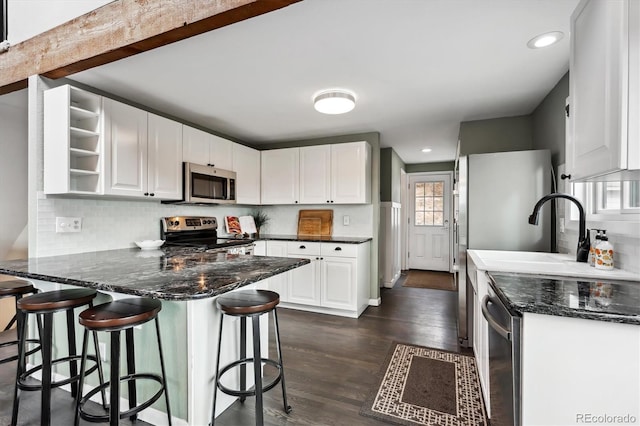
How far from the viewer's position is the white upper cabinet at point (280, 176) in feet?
13.9

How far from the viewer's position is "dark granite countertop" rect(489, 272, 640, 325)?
992mm

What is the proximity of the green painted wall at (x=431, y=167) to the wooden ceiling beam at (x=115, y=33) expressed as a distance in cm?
545

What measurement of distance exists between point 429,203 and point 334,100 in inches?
171

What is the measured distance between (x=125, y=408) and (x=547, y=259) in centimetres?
282

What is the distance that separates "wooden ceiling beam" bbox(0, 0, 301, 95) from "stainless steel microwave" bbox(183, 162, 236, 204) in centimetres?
128

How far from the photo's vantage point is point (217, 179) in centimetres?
361

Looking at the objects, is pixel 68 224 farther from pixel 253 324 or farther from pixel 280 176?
pixel 280 176

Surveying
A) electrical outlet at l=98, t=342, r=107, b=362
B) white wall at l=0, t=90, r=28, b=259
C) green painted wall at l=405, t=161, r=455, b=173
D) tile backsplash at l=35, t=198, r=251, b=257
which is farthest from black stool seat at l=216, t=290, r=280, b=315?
green painted wall at l=405, t=161, r=455, b=173

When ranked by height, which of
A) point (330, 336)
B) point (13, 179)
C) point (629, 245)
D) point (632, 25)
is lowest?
point (330, 336)

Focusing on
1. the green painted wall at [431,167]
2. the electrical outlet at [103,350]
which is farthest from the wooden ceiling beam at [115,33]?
the green painted wall at [431,167]

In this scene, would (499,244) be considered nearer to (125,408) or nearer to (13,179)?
(125,408)

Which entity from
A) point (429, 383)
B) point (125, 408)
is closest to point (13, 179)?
point (125, 408)

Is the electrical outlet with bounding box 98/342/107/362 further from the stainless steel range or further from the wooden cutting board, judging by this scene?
the wooden cutting board

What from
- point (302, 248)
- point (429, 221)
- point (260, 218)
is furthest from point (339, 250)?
point (429, 221)
